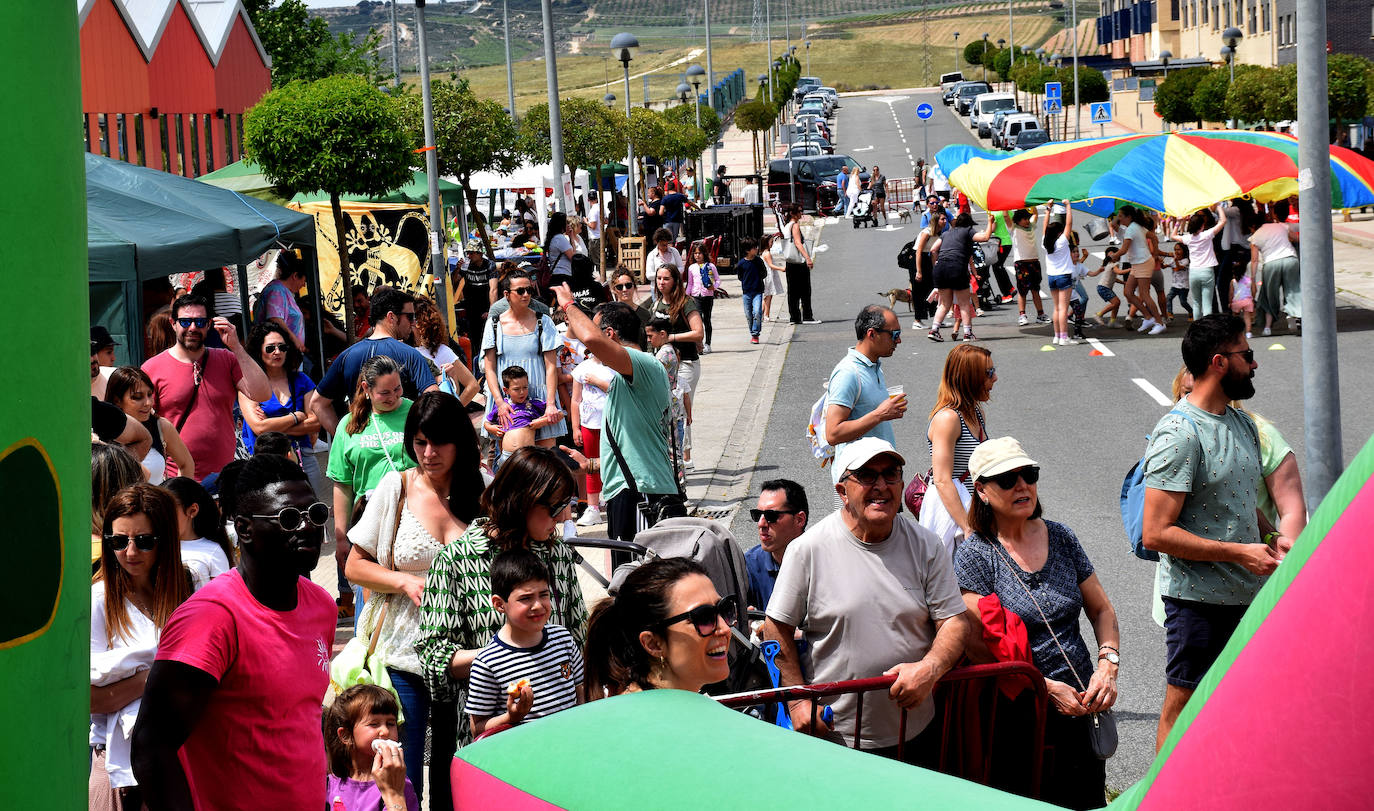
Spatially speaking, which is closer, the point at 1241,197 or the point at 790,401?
the point at 790,401

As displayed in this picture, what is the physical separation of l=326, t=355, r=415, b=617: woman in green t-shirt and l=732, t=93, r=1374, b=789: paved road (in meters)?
3.40

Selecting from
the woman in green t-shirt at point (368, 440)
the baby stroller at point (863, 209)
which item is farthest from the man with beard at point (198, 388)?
the baby stroller at point (863, 209)

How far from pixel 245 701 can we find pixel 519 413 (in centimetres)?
613

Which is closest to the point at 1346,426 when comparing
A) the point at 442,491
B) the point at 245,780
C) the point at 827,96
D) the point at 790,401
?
the point at 790,401

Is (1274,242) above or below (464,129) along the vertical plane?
below

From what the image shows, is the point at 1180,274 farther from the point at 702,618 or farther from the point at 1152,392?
the point at 702,618

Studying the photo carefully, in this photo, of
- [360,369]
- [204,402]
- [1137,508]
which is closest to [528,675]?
[1137,508]

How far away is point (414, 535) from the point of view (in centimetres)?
524

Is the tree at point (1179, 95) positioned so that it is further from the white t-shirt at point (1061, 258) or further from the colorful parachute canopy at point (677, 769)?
the colorful parachute canopy at point (677, 769)

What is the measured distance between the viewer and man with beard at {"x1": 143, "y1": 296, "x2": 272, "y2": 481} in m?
8.26

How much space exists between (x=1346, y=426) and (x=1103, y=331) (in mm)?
7436

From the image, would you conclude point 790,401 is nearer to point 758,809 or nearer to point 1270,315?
point 1270,315

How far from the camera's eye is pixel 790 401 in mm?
15844

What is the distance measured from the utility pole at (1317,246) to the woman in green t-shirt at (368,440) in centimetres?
377
